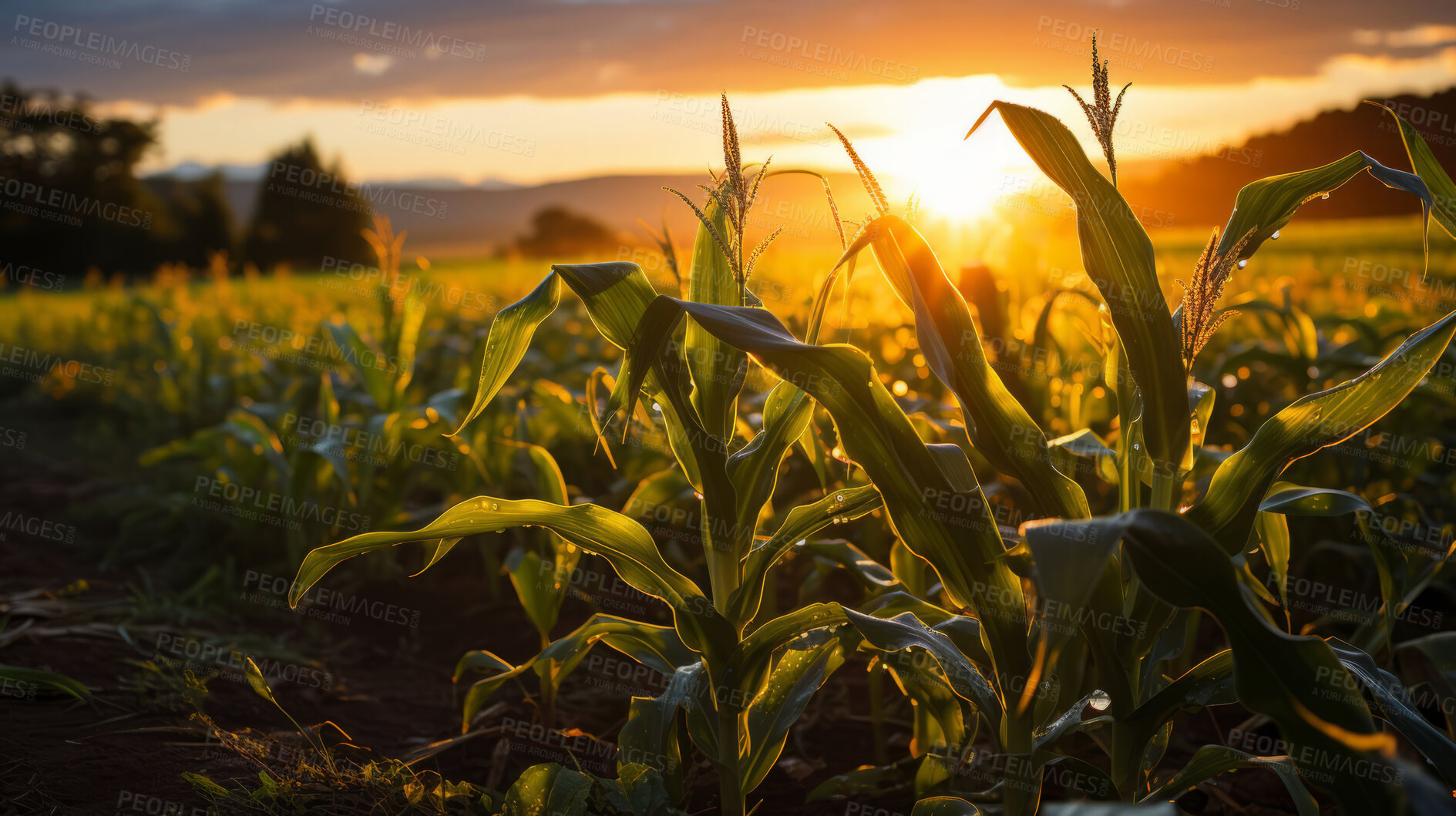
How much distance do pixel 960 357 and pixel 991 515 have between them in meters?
0.26

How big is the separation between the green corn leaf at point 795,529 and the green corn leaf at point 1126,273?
1.61 ft

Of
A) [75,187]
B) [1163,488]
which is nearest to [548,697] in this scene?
[1163,488]

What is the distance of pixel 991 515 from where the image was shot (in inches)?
52.2

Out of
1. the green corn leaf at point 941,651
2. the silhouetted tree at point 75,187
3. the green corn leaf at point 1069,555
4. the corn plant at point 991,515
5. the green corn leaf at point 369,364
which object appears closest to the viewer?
the green corn leaf at point 1069,555

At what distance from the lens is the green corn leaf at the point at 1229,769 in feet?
4.09

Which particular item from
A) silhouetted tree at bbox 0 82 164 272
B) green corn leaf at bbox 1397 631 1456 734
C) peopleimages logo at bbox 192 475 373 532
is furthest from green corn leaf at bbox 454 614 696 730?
silhouetted tree at bbox 0 82 164 272

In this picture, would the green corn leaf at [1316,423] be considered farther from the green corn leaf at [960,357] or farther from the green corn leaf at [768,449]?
the green corn leaf at [768,449]

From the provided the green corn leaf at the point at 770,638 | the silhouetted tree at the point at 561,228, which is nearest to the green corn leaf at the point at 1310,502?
the green corn leaf at the point at 770,638

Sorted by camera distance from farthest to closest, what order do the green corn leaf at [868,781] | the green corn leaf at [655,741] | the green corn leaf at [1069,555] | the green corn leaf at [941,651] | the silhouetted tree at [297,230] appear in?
1. the silhouetted tree at [297,230]
2. the green corn leaf at [868,781]
3. the green corn leaf at [655,741]
4. the green corn leaf at [941,651]
5. the green corn leaf at [1069,555]

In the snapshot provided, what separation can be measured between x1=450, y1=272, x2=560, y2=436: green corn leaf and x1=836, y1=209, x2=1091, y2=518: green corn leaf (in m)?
0.51

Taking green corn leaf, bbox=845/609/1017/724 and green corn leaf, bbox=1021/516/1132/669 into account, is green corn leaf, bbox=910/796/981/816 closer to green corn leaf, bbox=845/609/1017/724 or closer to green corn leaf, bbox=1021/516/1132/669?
green corn leaf, bbox=845/609/1017/724

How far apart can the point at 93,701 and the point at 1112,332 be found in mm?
2626

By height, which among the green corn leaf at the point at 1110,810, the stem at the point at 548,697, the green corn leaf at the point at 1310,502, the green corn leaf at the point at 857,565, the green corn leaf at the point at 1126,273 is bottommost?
the stem at the point at 548,697

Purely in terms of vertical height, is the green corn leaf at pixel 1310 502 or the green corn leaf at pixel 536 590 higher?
the green corn leaf at pixel 1310 502
